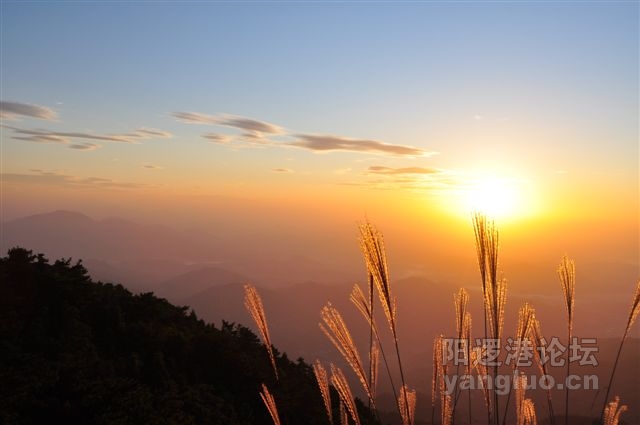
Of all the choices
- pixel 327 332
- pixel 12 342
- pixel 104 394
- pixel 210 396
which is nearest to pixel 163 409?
pixel 104 394

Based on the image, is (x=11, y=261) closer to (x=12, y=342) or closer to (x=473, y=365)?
(x=12, y=342)

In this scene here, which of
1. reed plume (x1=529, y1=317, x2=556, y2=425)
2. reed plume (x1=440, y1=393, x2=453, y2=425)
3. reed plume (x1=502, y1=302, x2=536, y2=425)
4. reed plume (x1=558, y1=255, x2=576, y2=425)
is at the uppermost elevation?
reed plume (x1=558, y1=255, x2=576, y2=425)

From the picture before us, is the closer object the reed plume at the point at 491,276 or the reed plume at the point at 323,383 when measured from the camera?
the reed plume at the point at 491,276

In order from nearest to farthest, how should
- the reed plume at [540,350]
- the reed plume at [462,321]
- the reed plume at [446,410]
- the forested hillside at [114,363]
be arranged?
the reed plume at [446,410]
the reed plume at [462,321]
the reed plume at [540,350]
the forested hillside at [114,363]

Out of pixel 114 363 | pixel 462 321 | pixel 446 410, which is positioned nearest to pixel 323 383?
pixel 446 410

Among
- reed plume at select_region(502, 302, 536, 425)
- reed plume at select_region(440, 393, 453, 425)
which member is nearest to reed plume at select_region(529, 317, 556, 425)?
reed plume at select_region(502, 302, 536, 425)

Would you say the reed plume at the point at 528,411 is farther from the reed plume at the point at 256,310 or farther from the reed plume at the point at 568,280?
the reed plume at the point at 256,310

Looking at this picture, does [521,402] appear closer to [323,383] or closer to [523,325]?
[523,325]

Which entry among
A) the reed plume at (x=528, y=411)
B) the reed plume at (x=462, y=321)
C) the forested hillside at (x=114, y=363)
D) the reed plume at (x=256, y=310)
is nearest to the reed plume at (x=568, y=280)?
the reed plume at (x=528, y=411)

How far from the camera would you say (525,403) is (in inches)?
252

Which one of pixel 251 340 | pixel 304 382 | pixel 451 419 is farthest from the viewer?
pixel 251 340

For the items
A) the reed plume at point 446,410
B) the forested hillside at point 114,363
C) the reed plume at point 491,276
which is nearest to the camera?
the reed plume at point 491,276

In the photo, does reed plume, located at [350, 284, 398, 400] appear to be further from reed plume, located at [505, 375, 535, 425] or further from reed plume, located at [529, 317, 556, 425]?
reed plume, located at [529, 317, 556, 425]

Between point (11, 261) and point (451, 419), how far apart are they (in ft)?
48.6
